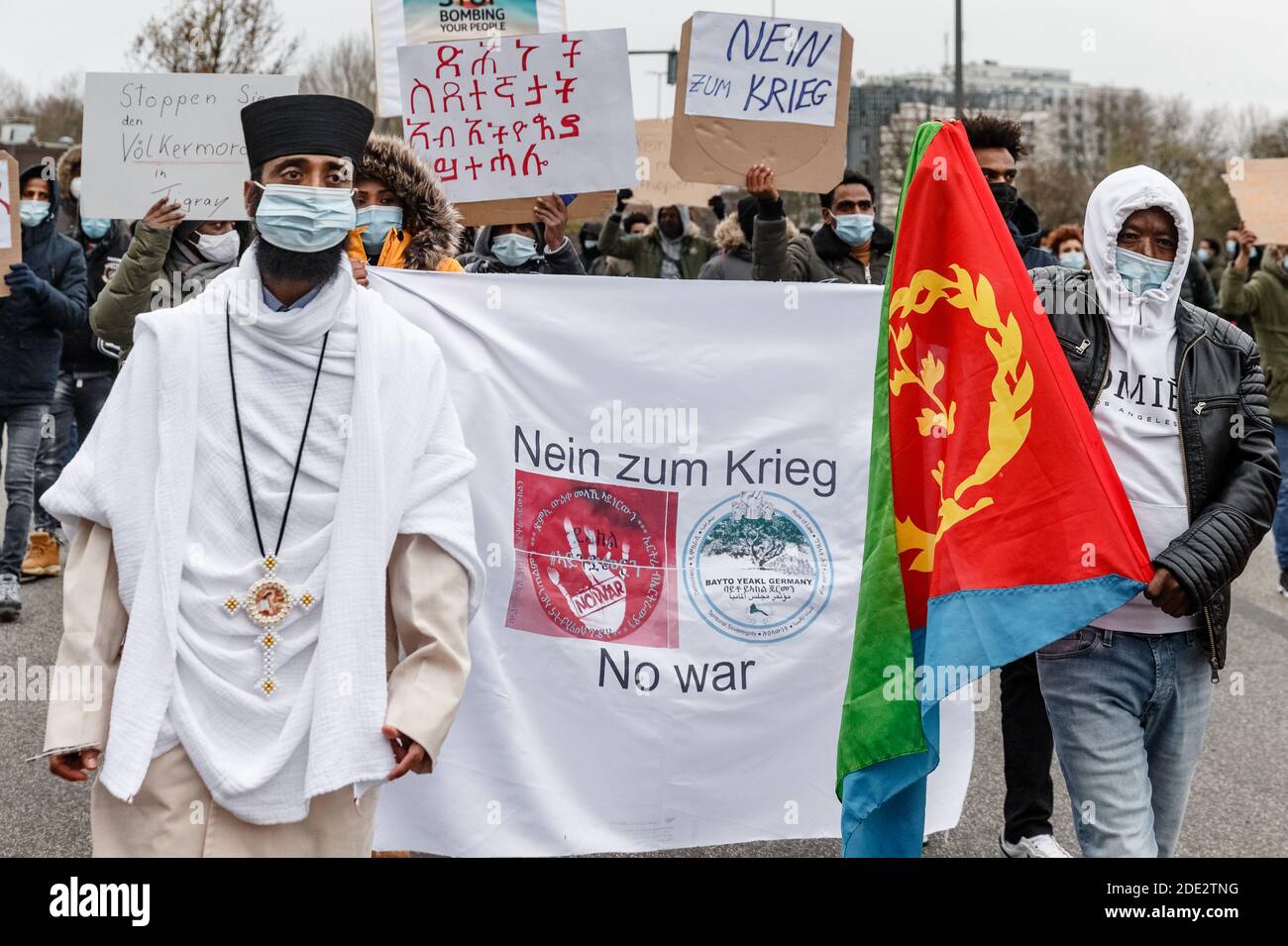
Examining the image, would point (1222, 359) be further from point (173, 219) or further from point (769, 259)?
point (173, 219)

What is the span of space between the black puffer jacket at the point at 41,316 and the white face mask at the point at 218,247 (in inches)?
91.2

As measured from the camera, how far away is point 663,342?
458 cm

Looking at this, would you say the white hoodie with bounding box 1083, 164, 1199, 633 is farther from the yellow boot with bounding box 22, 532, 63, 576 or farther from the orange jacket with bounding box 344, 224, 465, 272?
the yellow boot with bounding box 22, 532, 63, 576

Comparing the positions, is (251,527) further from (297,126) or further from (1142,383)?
(1142,383)

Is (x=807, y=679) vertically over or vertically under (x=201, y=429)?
under

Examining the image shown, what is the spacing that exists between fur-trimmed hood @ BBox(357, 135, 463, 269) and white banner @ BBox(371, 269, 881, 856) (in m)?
0.59

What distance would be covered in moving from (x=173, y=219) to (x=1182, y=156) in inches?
1733

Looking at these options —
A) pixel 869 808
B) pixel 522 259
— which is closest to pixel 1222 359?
pixel 869 808

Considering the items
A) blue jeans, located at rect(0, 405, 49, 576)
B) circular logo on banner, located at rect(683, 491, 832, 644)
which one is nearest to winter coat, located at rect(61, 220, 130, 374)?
blue jeans, located at rect(0, 405, 49, 576)

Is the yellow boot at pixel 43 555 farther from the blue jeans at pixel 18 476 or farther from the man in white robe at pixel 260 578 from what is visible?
the man in white robe at pixel 260 578

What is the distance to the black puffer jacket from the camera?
26.3 feet

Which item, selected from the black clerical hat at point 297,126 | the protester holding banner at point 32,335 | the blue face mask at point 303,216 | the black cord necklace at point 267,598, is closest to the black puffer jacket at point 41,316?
the protester holding banner at point 32,335

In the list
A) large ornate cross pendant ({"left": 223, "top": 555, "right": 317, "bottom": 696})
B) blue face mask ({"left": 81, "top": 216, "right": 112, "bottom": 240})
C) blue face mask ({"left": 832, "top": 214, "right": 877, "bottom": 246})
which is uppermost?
blue face mask ({"left": 81, "top": 216, "right": 112, "bottom": 240})

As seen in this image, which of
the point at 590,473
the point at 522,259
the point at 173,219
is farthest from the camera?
the point at 522,259
